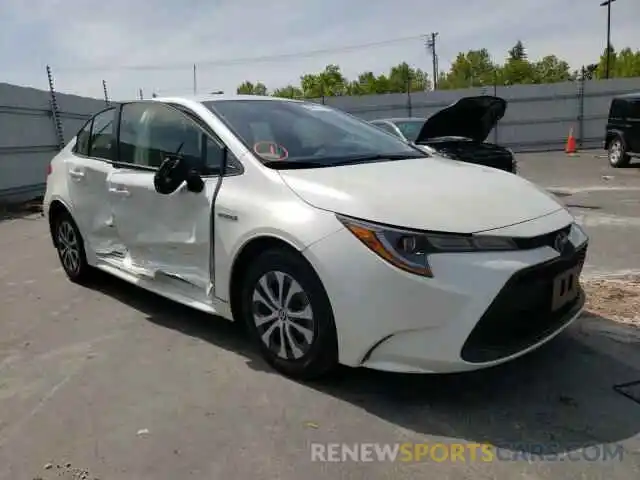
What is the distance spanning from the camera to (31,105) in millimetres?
12180

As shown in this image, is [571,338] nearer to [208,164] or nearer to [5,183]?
[208,164]

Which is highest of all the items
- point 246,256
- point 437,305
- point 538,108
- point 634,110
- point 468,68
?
point 468,68

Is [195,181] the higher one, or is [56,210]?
[195,181]

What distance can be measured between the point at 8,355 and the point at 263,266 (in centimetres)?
182

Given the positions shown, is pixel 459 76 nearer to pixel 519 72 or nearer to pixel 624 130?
pixel 519 72

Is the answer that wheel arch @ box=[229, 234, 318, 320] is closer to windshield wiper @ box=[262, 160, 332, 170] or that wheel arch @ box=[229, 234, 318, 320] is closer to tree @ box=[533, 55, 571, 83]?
windshield wiper @ box=[262, 160, 332, 170]

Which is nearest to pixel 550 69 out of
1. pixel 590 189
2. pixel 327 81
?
pixel 327 81

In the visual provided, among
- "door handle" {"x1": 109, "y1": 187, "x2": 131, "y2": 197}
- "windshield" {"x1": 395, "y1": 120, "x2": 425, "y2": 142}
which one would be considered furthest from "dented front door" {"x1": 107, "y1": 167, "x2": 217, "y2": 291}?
"windshield" {"x1": 395, "y1": 120, "x2": 425, "y2": 142}

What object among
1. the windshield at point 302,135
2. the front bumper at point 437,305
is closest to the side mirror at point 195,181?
the windshield at point 302,135

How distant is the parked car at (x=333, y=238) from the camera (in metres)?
2.50

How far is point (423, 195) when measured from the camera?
9.09 feet

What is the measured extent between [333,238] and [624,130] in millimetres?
13521

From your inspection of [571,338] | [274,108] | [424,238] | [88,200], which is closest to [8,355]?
[88,200]

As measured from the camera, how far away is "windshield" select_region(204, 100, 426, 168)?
326cm
